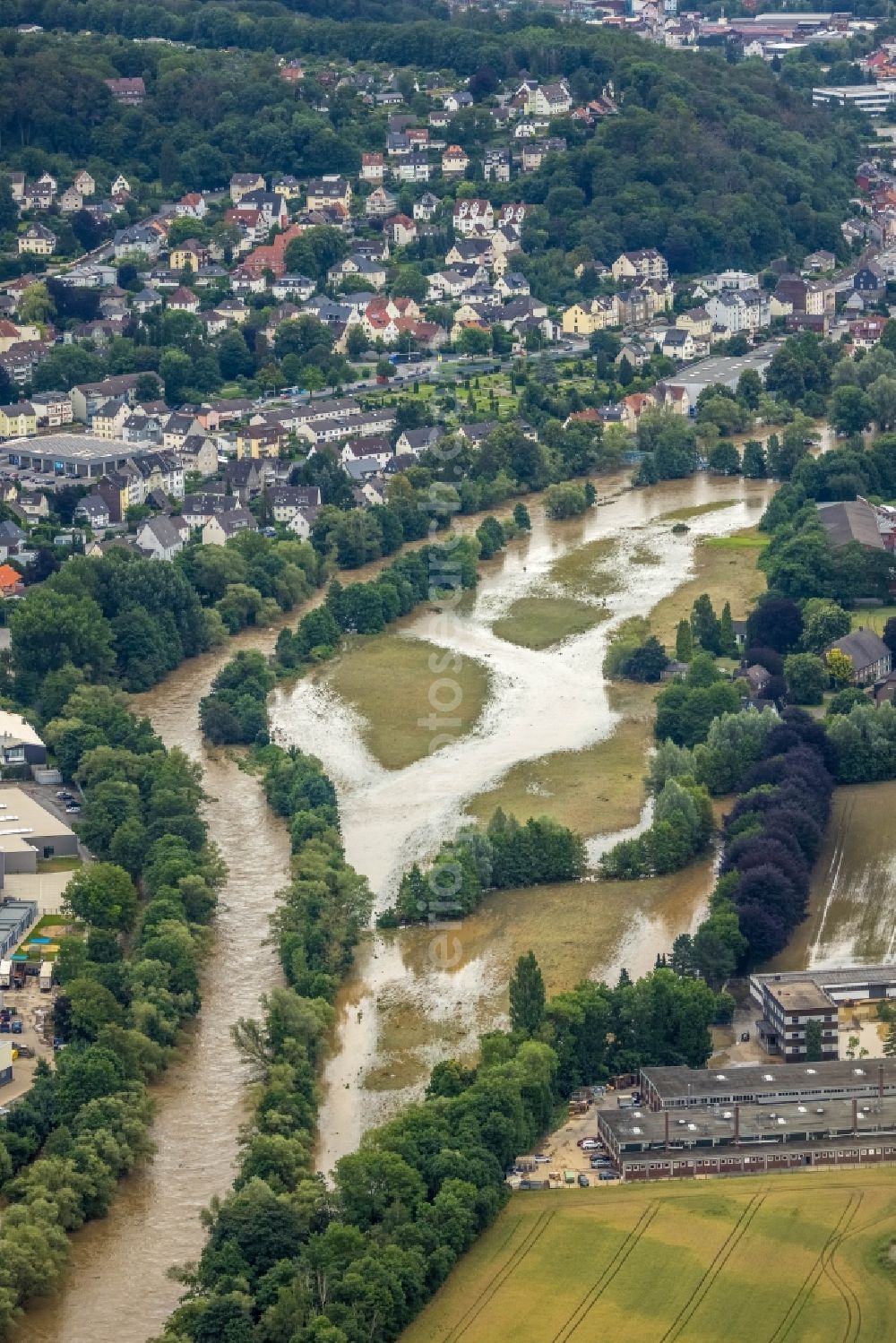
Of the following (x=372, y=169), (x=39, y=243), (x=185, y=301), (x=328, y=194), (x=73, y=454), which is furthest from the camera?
(x=372, y=169)

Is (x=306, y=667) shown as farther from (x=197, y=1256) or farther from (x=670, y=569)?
(x=197, y=1256)

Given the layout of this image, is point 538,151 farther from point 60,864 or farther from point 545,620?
point 60,864

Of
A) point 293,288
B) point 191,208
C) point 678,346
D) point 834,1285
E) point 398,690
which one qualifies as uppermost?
point 191,208

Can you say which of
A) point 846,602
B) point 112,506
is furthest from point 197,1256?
point 112,506

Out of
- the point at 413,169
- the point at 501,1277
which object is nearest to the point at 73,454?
the point at 413,169

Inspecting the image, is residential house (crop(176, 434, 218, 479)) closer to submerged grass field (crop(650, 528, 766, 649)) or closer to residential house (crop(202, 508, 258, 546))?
residential house (crop(202, 508, 258, 546))

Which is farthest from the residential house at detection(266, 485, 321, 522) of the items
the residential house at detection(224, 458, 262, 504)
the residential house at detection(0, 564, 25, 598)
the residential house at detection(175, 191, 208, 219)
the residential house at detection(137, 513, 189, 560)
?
the residential house at detection(175, 191, 208, 219)

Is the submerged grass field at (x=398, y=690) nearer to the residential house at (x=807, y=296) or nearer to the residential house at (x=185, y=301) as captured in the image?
the residential house at (x=185, y=301)
